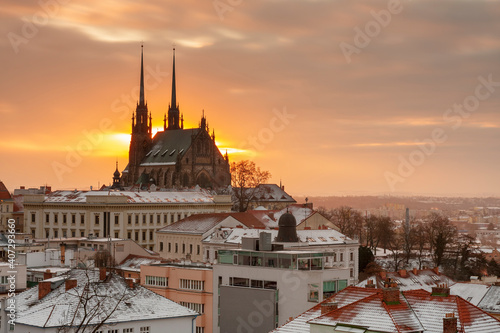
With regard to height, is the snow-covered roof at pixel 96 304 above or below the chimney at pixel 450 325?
below

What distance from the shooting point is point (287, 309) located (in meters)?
55.9

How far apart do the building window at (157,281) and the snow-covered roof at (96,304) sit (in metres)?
12.9

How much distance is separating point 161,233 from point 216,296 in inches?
2185

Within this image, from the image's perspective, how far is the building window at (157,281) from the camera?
64.2 metres

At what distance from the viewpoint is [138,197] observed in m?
141

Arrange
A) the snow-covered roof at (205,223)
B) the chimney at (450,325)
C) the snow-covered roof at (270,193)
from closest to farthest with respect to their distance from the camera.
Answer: the chimney at (450,325), the snow-covered roof at (205,223), the snow-covered roof at (270,193)

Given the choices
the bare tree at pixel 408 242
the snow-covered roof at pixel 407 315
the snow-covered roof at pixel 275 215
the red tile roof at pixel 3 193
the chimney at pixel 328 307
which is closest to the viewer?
the snow-covered roof at pixel 407 315

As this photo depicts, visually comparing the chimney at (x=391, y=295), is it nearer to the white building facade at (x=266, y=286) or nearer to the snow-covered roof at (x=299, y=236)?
the white building facade at (x=266, y=286)

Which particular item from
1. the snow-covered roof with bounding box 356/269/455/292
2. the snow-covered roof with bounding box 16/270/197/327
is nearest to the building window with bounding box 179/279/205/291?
the snow-covered roof with bounding box 16/270/197/327

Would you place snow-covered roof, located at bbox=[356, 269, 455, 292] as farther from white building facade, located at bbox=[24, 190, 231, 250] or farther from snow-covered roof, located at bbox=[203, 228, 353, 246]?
white building facade, located at bbox=[24, 190, 231, 250]

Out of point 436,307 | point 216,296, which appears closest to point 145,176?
point 216,296

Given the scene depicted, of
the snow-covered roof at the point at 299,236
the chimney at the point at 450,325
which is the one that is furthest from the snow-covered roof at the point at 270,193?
the chimney at the point at 450,325

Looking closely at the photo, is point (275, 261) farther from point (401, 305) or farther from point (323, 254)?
point (401, 305)

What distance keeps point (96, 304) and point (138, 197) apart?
97.5 m
